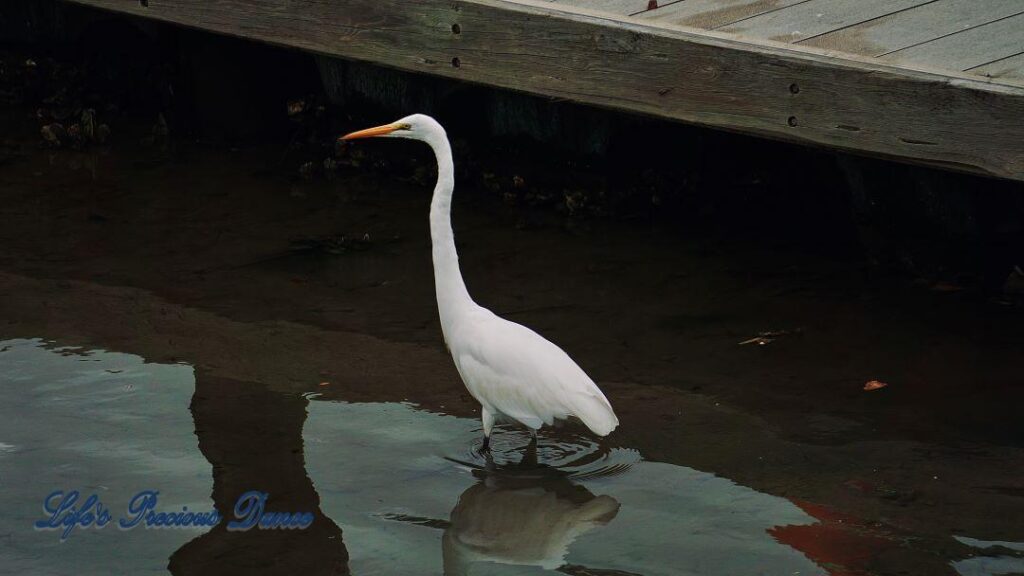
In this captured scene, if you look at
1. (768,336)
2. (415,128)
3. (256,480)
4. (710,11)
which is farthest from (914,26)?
(256,480)

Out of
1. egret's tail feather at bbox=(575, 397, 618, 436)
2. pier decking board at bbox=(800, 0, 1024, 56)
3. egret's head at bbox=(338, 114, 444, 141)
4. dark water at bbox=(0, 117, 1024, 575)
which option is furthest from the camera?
pier decking board at bbox=(800, 0, 1024, 56)

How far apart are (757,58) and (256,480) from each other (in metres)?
2.88

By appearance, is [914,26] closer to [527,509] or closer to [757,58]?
[757,58]

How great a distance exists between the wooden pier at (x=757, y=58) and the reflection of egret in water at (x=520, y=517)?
202 cm

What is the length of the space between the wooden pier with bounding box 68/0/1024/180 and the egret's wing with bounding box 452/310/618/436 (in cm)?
163

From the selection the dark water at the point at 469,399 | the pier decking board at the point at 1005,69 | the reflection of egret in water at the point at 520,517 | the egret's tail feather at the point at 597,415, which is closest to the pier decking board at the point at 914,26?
the pier decking board at the point at 1005,69

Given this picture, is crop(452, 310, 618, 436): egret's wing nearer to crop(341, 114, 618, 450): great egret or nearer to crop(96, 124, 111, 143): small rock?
crop(341, 114, 618, 450): great egret

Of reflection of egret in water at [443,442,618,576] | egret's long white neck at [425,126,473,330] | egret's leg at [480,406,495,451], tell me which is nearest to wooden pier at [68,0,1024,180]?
egret's long white neck at [425,126,473,330]

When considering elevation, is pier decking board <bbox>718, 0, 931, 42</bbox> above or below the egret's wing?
above

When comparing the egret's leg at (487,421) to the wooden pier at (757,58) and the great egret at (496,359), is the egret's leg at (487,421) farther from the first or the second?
the wooden pier at (757,58)

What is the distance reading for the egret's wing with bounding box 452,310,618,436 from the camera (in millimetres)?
5047

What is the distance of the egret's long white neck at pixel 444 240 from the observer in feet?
17.9

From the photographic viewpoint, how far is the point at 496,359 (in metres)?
5.28

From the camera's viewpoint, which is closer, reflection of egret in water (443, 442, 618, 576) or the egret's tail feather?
reflection of egret in water (443, 442, 618, 576)
